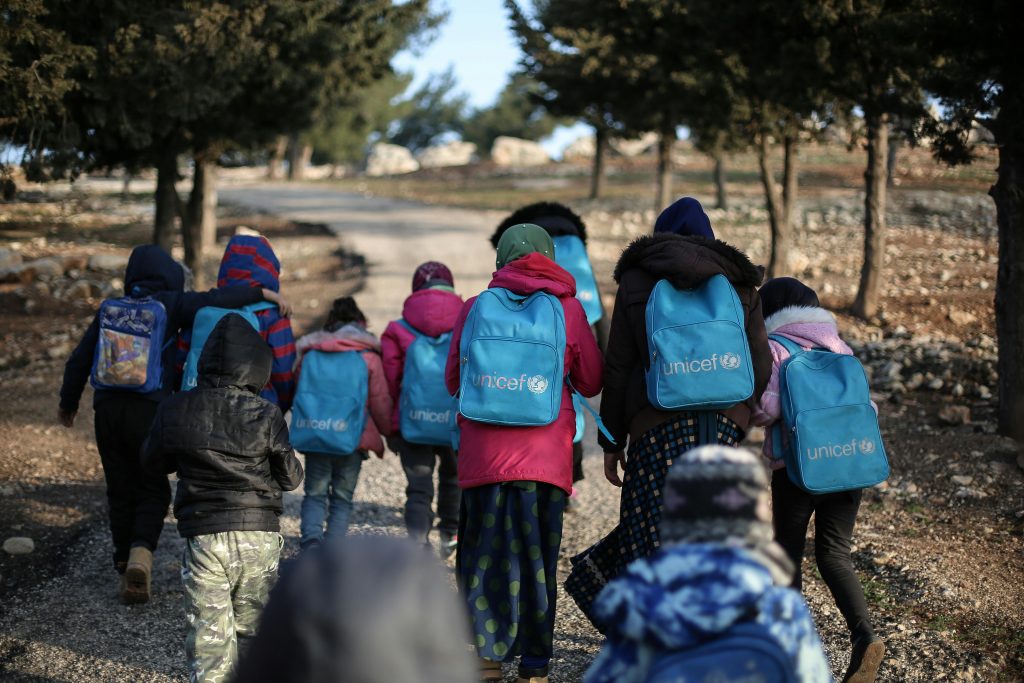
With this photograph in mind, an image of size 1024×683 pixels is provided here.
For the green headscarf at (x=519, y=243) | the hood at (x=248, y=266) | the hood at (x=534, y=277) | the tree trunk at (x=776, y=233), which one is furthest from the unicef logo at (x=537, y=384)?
the tree trunk at (x=776, y=233)

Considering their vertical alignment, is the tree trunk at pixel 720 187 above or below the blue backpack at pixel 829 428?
above

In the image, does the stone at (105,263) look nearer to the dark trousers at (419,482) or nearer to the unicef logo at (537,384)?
the dark trousers at (419,482)

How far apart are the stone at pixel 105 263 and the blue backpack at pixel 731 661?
1654 centimetres

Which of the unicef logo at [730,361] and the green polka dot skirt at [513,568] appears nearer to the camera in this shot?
the unicef logo at [730,361]

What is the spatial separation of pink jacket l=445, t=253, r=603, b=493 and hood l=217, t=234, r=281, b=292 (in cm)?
156

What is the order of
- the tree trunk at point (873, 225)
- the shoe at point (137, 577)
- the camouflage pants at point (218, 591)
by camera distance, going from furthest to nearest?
the tree trunk at point (873, 225)
the shoe at point (137, 577)
the camouflage pants at point (218, 591)

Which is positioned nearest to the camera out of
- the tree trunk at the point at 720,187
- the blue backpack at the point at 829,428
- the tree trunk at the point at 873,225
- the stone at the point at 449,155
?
the blue backpack at the point at 829,428

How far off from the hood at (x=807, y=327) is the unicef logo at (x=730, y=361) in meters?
0.74

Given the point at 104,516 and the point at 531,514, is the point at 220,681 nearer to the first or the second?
the point at 531,514

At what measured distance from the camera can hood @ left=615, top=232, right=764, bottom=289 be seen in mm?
3930

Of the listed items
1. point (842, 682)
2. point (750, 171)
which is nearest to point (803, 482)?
point (842, 682)

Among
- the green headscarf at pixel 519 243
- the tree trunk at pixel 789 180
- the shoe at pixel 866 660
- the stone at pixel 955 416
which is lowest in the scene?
the shoe at pixel 866 660

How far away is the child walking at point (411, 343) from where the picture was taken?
223 inches

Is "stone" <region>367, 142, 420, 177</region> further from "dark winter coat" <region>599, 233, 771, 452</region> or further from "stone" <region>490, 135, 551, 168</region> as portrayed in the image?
"dark winter coat" <region>599, 233, 771, 452</region>
